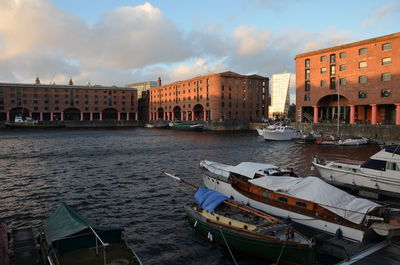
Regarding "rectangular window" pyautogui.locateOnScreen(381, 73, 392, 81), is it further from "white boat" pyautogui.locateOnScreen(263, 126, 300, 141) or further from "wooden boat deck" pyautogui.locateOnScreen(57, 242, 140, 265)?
"wooden boat deck" pyautogui.locateOnScreen(57, 242, 140, 265)

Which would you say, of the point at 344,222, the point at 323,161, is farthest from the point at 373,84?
the point at 344,222

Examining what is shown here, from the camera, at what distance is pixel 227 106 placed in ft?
398

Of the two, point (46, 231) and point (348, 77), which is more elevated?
point (348, 77)

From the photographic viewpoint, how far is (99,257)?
11258 millimetres

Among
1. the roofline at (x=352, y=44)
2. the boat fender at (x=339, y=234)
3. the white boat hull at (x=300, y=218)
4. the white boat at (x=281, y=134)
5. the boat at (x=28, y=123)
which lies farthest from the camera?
the boat at (x=28, y=123)

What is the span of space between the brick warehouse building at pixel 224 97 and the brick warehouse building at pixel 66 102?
35038 millimetres

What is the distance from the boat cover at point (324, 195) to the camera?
15.0 metres

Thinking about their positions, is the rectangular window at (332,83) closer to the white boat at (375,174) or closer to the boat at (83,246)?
the white boat at (375,174)

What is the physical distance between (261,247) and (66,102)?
153m

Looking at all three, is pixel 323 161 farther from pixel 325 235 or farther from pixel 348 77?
pixel 348 77

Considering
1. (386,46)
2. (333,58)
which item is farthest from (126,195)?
(333,58)

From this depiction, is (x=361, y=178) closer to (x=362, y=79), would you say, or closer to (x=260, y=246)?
(x=260, y=246)

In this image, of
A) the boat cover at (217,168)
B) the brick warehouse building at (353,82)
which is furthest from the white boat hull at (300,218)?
the brick warehouse building at (353,82)

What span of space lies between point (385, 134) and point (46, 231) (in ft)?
222
